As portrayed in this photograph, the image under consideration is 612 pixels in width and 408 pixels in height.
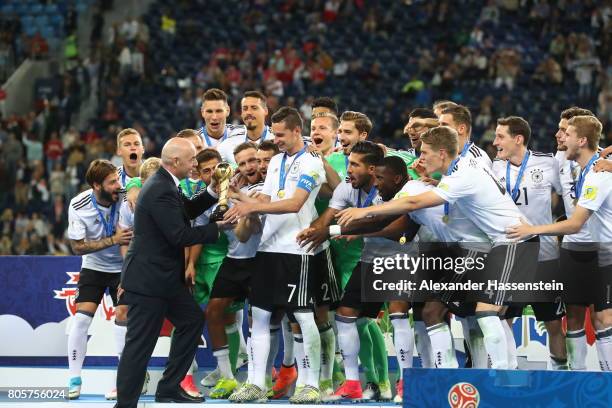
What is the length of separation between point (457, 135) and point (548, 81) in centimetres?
1287

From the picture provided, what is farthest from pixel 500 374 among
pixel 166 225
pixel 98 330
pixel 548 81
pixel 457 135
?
pixel 548 81

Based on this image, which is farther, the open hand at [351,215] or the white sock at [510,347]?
the white sock at [510,347]

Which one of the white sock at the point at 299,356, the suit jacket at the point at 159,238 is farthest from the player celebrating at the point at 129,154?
the white sock at the point at 299,356

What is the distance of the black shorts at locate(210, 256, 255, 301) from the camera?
955 centimetres

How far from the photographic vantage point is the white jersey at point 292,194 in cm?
894

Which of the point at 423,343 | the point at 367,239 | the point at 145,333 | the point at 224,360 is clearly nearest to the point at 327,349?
the point at 423,343

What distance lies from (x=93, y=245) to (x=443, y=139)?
3.12 meters

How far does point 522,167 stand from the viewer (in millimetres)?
9453

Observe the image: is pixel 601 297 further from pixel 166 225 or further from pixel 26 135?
pixel 26 135

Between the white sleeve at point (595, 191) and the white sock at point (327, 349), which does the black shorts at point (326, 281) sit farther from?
the white sleeve at point (595, 191)

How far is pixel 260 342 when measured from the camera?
8953 millimetres

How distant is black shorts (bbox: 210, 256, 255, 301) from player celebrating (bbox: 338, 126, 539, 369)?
136 cm

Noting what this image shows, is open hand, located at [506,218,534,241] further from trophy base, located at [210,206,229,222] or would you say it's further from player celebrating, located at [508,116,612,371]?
trophy base, located at [210,206,229,222]

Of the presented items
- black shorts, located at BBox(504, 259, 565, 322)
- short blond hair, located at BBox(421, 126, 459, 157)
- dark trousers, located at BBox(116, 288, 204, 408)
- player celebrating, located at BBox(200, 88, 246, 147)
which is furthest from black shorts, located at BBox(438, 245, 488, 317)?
player celebrating, located at BBox(200, 88, 246, 147)
